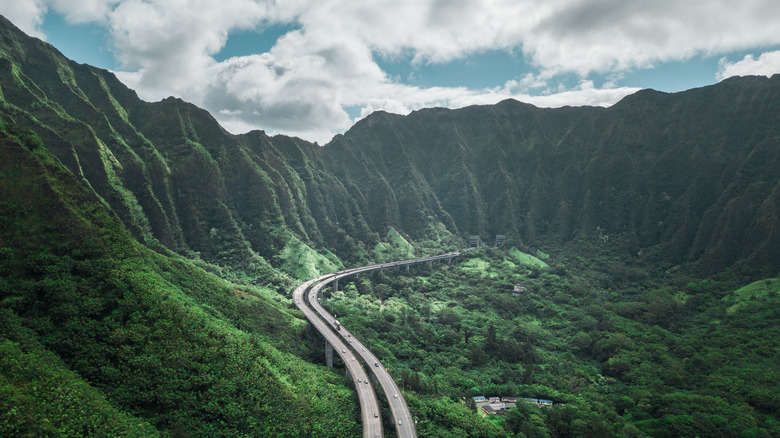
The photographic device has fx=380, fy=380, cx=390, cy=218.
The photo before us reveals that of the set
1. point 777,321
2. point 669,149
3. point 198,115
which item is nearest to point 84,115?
point 198,115

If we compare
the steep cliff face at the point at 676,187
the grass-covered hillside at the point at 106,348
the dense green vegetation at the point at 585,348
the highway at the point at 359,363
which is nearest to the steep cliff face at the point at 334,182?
the steep cliff face at the point at 676,187

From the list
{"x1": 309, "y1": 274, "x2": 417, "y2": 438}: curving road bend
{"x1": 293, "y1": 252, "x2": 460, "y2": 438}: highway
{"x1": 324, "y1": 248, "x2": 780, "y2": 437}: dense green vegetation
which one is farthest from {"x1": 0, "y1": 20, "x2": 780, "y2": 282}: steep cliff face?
{"x1": 309, "y1": 274, "x2": 417, "y2": 438}: curving road bend

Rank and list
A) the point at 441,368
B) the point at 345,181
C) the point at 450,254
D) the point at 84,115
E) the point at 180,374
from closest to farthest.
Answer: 1. the point at 180,374
2. the point at 441,368
3. the point at 84,115
4. the point at 450,254
5. the point at 345,181

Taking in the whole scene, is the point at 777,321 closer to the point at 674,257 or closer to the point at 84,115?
the point at 674,257

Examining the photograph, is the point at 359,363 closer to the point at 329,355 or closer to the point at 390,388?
the point at 329,355

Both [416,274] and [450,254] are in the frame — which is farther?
[450,254]

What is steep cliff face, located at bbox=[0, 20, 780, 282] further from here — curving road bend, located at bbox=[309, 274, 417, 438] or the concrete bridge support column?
the concrete bridge support column
